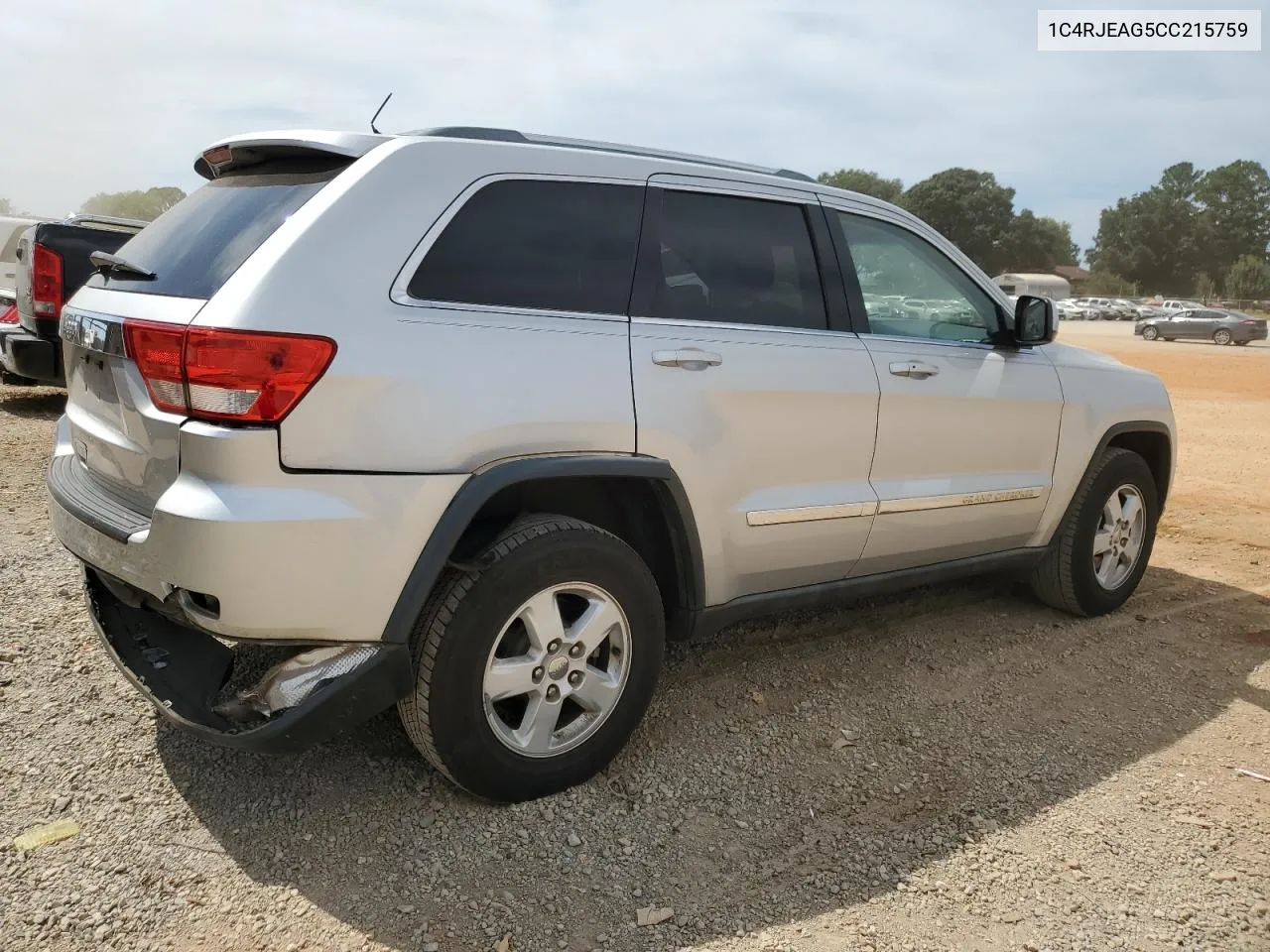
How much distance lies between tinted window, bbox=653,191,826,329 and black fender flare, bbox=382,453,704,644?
1.72ft

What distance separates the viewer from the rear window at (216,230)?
256 cm

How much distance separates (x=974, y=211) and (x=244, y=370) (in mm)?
99816

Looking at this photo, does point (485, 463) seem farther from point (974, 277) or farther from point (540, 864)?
point (974, 277)

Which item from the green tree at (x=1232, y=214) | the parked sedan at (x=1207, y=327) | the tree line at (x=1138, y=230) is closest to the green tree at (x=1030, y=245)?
the tree line at (x=1138, y=230)

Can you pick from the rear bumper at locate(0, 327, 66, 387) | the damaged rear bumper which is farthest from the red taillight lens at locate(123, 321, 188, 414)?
the rear bumper at locate(0, 327, 66, 387)

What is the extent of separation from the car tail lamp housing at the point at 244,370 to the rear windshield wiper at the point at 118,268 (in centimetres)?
47

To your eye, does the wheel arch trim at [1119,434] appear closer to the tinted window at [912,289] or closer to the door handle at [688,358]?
the tinted window at [912,289]

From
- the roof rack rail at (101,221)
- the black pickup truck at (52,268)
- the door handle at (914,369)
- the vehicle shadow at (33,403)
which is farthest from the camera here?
the vehicle shadow at (33,403)

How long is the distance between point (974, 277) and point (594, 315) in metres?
1.98

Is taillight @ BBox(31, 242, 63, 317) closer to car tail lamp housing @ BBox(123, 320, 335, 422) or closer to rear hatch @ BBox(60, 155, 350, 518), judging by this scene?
rear hatch @ BBox(60, 155, 350, 518)

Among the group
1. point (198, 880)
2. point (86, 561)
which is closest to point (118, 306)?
point (86, 561)

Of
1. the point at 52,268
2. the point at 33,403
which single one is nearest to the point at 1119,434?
the point at 52,268

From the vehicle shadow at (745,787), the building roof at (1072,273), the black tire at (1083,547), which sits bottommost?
the vehicle shadow at (745,787)

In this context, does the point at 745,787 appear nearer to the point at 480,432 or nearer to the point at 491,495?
the point at 491,495
